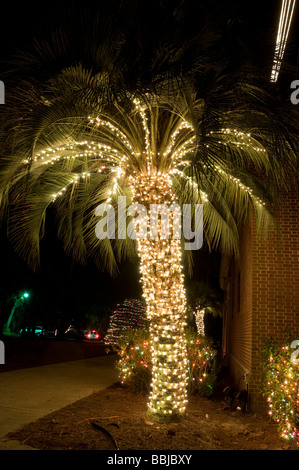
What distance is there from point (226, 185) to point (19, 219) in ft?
13.1

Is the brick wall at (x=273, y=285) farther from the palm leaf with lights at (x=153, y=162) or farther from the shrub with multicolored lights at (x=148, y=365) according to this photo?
the shrub with multicolored lights at (x=148, y=365)

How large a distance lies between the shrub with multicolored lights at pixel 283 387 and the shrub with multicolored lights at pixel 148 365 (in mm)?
2748

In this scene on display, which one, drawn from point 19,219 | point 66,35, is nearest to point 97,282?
point 19,219

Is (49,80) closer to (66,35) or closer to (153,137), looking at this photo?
(66,35)

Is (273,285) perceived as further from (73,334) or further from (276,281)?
(73,334)

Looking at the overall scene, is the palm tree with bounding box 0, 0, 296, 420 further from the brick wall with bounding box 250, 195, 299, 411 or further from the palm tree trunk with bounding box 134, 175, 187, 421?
the brick wall with bounding box 250, 195, 299, 411

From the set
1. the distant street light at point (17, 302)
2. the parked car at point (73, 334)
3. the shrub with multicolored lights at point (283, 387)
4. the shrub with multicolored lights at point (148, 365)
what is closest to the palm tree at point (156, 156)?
the shrub with multicolored lights at point (283, 387)

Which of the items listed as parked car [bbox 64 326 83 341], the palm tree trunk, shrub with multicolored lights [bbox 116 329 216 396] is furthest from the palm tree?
parked car [bbox 64 326 83 341]

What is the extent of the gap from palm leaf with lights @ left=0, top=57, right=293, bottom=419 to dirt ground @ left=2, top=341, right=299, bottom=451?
1.71 feet

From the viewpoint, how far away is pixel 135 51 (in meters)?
5.35

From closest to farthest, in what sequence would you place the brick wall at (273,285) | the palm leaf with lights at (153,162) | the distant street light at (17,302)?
the palm leaf with lights at (153,162), the brick wall at (273,285), the distant street light at (17,302)

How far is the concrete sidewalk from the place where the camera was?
6.17m

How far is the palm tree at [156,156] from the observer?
18.6 feet

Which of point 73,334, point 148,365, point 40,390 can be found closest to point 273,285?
point 148,365
